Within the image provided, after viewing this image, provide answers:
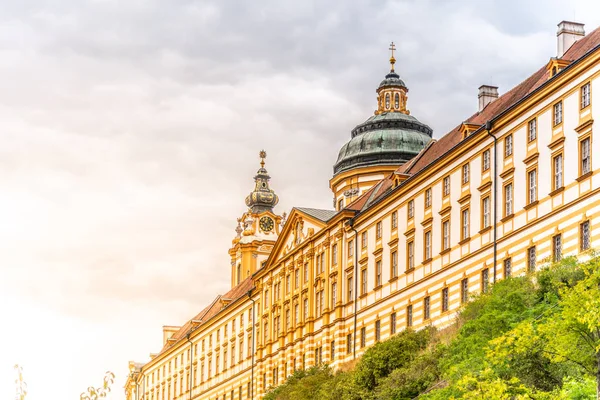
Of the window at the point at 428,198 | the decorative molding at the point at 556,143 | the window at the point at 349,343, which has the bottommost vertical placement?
the window at the point at 349,343

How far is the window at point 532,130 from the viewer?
60.1 metres

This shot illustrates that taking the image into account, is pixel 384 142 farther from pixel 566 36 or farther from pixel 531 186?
pixel 531 186

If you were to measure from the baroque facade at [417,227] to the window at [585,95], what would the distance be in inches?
3.6

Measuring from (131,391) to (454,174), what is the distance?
333 ft

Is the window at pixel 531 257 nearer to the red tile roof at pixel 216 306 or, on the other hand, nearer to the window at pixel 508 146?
the window at pixel 508 146

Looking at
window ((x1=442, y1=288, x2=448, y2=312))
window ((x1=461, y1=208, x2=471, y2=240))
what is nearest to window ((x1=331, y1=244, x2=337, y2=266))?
window ((x1=442, y1=288, x2=448, y2=312))

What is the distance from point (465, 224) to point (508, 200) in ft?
14.9

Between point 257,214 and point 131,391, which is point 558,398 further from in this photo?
point 131,391

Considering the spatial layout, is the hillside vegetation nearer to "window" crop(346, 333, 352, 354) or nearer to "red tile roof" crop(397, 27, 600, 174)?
"window" crop(346, 333, 352, 354)

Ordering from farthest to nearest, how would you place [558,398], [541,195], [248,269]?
1. [248,269]
2. [541,195]
3. [558,398]

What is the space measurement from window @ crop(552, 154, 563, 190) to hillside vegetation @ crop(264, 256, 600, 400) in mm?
4324

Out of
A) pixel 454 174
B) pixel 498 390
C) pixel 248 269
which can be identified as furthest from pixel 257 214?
pixel 498 390

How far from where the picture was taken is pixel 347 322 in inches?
3164

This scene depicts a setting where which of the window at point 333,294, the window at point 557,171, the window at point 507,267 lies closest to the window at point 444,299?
the window at point 507,267
